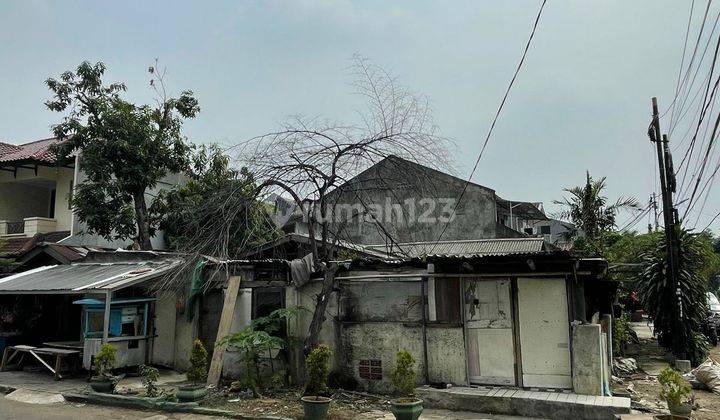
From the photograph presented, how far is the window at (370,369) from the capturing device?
10.4m

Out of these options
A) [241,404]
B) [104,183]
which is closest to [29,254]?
[104,183]

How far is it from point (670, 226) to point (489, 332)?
807 centimetres

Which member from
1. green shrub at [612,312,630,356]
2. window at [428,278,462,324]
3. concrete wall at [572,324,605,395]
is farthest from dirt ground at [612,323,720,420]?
window at [428,278,462,324]

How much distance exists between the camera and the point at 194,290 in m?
12.6

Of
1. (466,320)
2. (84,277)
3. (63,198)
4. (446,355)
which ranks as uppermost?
(63,198)

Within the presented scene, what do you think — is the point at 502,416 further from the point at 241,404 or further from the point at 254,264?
the point at 254,264

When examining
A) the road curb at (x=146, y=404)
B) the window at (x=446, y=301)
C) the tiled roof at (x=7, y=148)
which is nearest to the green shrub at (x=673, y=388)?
the window at (x=446, y=301)

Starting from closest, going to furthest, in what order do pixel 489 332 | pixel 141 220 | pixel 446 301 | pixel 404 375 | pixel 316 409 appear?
pixel 316 409, pixel 404 375, pixel 489 332, pixel 446 301, pixel 141 220

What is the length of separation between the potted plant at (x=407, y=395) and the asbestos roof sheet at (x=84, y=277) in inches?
255

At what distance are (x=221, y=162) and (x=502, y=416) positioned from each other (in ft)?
46.0

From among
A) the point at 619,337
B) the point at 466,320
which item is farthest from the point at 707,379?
the point at 466,320

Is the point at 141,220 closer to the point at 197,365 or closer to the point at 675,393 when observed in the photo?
the point at 197,365

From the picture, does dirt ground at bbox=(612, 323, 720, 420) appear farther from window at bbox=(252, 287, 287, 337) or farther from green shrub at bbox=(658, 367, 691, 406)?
window at bbox=(252, 287, 287, 337)

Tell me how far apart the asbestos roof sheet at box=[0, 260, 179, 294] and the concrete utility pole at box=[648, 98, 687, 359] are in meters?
13.2
